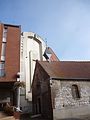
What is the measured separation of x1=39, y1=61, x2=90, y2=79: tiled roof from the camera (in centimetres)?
2289

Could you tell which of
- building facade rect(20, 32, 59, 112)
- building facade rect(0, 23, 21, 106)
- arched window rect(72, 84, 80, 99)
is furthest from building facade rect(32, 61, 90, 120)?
building facade rect(20, 32, 59, 112)

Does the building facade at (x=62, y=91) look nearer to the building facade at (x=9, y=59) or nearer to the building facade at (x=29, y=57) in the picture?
the building facade at (x=9, y=59)

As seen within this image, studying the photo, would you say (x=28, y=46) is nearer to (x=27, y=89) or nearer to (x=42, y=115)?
(x=27, y=89)

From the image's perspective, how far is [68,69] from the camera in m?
25.2

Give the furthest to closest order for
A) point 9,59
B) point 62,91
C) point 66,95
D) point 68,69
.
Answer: point 68,69
point 9,59
point 62,91
point 66,95

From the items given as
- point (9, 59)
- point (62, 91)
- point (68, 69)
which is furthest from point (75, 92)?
point (9, 59)

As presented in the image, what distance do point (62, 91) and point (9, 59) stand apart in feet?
27.1

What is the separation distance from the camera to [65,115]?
20250 mm

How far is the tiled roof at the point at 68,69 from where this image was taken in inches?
901

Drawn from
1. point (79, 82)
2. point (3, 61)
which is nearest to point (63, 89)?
point (79, 82)

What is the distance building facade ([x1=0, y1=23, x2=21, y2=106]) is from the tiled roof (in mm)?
4531

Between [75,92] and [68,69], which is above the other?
[68,69]

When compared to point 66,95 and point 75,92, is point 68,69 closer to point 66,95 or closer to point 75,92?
point 75,92

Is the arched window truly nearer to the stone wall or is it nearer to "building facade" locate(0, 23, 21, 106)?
the stone wall
